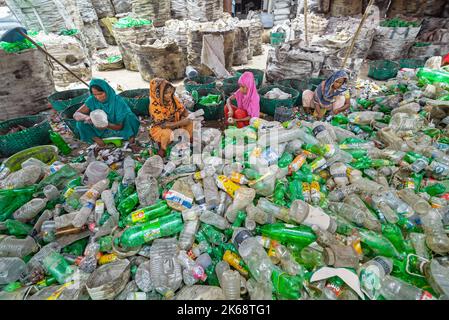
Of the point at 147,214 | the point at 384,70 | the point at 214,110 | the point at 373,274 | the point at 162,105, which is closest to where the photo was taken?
the point at 373,274

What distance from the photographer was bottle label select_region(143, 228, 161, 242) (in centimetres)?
186

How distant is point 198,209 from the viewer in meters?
2.00

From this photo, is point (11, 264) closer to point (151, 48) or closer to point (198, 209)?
point (198, 209)

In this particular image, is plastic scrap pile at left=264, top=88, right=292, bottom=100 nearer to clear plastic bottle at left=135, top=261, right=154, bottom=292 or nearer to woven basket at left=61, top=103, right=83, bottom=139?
woven basket at left=61, top=103, right=83, bottom=139

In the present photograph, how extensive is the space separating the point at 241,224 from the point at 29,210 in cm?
197

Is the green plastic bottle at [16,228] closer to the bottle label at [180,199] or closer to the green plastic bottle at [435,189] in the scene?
the bottle label at [180,199]

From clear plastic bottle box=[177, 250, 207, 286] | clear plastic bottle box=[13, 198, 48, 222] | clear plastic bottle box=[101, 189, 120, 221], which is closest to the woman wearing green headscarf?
clear plastic bottle box=[13, 198, 48, 222]

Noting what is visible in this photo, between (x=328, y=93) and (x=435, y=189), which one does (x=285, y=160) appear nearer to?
(x=435, y=189)

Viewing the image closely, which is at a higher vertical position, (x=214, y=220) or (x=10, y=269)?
(x=214, y=220)

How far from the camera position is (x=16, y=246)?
6.27 ft

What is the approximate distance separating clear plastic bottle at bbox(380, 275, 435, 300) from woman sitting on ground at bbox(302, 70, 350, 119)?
3.26 metres

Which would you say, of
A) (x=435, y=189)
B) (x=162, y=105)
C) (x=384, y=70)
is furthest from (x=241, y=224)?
(x=384, y=70)
